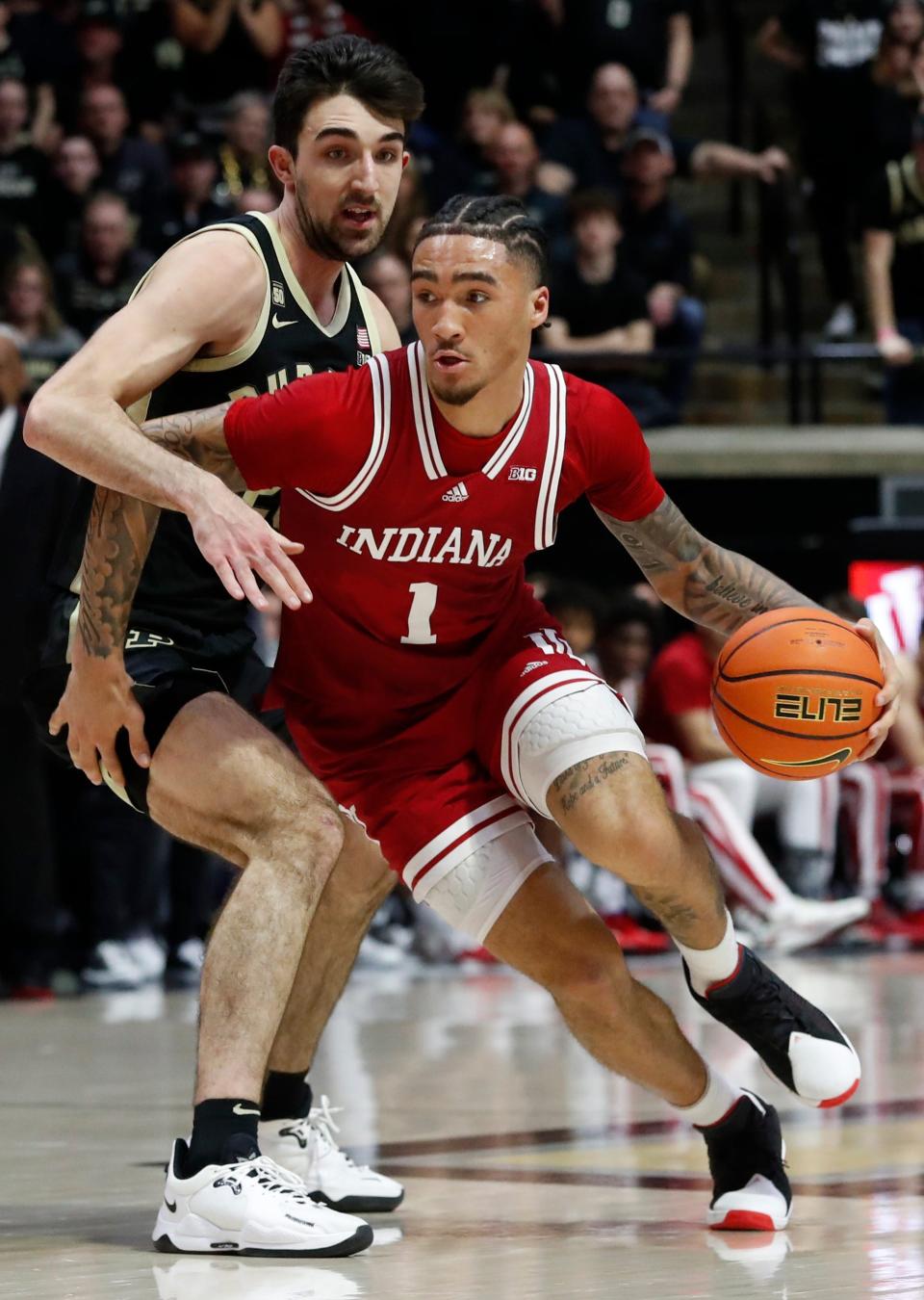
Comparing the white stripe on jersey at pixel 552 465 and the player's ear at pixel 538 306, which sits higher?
the player's ear at pixel 538 306

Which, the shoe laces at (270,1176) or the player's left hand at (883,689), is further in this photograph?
the player's left hand at (883,689)

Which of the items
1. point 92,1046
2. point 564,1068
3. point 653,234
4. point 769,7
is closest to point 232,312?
point 564,1068

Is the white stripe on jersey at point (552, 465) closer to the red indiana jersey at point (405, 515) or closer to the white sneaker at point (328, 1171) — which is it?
the red indiana jersey at point (405, 515)

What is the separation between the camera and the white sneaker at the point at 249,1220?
13.2ft

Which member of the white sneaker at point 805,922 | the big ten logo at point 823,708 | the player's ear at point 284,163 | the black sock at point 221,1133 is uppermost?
the player's ear at point 284,163

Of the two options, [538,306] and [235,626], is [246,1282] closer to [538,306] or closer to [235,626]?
[235,626]

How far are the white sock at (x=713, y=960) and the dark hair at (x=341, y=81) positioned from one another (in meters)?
1.69

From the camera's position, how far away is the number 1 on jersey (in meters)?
4.34

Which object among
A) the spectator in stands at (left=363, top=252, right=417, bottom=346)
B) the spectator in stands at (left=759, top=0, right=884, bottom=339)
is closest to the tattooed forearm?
the spectator in stands at (left=363, top=252, right=417, bottom=346)

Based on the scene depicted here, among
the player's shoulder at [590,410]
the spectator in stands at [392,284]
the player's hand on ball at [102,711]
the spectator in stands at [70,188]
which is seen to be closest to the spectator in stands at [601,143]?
the spectator in stands at [392,284]

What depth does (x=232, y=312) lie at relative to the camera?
14.4 feet

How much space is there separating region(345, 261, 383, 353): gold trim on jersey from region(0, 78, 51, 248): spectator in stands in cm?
726

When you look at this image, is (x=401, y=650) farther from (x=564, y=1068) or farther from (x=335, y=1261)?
(x=564, y=1068)

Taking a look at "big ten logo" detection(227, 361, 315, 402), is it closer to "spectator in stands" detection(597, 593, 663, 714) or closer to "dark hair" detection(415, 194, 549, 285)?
"dark hair" detection(415, 194, 549, 285)
